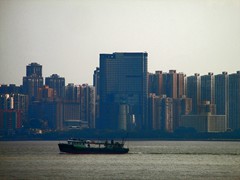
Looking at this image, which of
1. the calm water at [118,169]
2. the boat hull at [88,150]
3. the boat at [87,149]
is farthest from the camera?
the boat at [87,149]

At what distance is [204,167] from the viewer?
10100cm

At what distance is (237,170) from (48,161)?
25.3m

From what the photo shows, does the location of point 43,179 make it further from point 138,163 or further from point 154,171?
point 138,163

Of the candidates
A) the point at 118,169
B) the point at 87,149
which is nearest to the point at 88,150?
the point at 87,149

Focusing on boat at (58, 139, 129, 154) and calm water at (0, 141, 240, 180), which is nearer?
calm water at (0, 141, 240, 180)

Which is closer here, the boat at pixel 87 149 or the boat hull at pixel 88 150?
the boat hull at pixel 88 150

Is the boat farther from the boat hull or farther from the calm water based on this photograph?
the calm water

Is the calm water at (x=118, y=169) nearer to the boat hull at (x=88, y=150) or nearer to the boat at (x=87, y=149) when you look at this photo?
the boat hull at (x=88, y=150)

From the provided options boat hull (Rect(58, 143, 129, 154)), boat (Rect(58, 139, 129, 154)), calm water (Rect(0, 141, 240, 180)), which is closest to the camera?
calm water (Rect(0, 141, 240, 180))

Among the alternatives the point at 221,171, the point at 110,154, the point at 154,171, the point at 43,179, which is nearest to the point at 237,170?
the point at 221,171

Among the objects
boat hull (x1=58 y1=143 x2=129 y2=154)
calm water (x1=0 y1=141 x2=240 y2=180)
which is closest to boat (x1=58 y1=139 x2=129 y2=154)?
boat hull (x1=58 y1=143 x2=129 y2=154)

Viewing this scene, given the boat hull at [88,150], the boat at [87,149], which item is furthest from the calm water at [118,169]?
the boat at [87,149]

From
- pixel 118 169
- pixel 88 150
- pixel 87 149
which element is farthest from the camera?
pixel 88 150

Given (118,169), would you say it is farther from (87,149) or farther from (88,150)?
(88,150)
